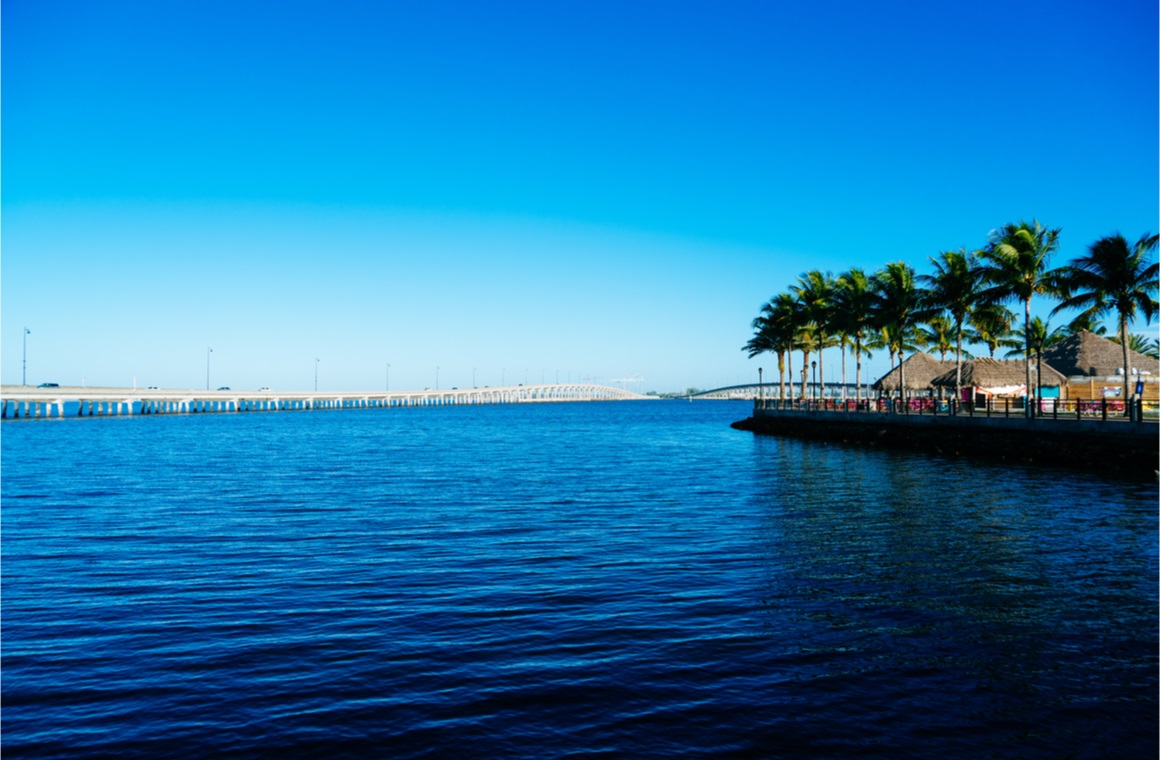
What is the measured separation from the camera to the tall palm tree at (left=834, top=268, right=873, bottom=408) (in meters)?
59.1

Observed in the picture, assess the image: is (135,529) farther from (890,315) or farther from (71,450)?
(890,315)

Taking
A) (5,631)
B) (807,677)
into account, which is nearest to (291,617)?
(5,631)

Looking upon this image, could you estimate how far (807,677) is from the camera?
9.07m

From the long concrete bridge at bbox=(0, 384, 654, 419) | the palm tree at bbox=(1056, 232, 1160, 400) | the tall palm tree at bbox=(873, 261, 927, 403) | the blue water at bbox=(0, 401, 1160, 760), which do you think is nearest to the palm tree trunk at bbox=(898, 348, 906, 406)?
the tall palm tree at bbox=(873, 261, 927, 403)

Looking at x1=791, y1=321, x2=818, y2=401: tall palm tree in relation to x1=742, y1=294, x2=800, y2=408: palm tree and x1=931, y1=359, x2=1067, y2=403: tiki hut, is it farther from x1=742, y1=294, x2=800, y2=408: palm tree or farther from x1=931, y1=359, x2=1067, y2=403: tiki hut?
x1=931, y1=359, x2=1067, y2=403: tiki hut

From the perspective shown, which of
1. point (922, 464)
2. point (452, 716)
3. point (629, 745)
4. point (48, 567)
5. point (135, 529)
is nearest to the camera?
point (629, 745)

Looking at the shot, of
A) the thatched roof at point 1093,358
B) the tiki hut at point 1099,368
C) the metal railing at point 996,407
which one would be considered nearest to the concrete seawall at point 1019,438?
the metal railing at point 996,407

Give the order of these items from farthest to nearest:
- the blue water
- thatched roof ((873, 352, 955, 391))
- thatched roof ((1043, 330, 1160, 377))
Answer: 1. thatched roof ((873, 352, 955, 391))
2. thatched roof ((1043, 330, 1160, 377))
3. the blue water

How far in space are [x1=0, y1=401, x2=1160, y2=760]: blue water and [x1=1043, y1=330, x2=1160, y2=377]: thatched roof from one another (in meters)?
31.4

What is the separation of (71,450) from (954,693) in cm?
4920

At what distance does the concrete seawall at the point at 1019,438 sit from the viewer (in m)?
29.7

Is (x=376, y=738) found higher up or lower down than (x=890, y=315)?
lower down

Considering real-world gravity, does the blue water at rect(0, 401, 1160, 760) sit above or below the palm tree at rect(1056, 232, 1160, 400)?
below

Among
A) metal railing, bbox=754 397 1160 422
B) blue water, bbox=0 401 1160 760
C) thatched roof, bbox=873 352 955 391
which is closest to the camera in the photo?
blue water, bbox=0 401 1160 760
